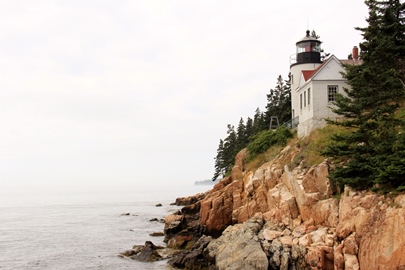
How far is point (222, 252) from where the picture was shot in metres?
20.2

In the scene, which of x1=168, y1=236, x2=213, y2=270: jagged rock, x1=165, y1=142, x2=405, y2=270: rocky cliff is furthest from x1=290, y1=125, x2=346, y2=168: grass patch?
x1=168, y1=236, x2=213, y2=270: jagged rock

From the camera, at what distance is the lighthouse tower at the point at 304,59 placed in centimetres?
3441

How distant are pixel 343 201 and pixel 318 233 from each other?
185 cm

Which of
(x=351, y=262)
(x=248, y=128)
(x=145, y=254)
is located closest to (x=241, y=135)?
(x=248, y=128)

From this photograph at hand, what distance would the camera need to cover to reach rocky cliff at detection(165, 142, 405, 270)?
14859 mm

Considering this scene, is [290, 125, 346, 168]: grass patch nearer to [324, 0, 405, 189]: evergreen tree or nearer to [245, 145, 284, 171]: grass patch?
[324, 0, 405, 189]: evergreen tree

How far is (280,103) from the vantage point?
50500 mm

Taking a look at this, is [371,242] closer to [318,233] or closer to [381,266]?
[381,266]

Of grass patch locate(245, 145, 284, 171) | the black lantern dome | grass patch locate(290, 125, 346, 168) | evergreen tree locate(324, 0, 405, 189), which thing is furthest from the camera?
the black lantern dome

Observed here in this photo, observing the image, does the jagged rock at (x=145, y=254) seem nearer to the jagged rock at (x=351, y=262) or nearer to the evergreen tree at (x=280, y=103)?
the jagged rock at (x=351, y=262)

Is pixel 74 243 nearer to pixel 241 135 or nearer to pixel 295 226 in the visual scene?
pixel 295 226

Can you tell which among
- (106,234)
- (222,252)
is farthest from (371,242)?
(106,234)

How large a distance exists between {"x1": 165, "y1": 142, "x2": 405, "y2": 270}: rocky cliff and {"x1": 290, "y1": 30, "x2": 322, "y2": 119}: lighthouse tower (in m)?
9.89

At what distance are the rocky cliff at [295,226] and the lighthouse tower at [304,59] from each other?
989cm
